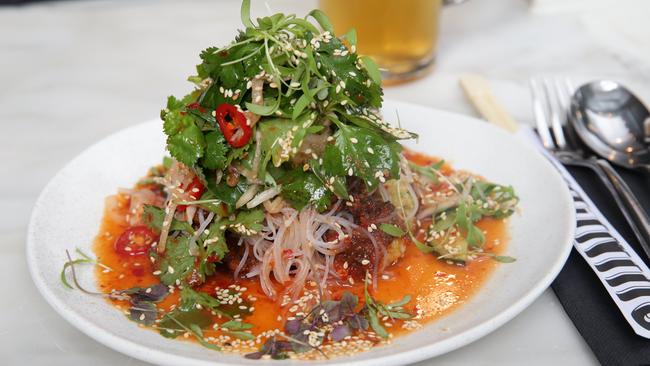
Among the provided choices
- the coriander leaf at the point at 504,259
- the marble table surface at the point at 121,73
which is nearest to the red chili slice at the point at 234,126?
the marble table surface at the point at 121,73

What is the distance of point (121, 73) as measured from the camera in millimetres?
4438

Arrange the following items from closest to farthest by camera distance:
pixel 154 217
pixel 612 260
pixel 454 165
Result: pixel 612 260 < pixel 154 217 < pixel 454 165

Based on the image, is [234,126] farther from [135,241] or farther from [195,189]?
[135,241]

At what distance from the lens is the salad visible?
7.57 feet

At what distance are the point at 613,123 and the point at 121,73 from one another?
2.77 m

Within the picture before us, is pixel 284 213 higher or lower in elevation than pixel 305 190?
A: lower

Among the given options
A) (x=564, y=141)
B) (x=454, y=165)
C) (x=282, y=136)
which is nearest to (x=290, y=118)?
(x=282, y=136)

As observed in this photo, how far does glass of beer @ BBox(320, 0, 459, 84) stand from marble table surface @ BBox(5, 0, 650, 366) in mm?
185

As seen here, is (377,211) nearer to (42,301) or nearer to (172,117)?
(172,117)

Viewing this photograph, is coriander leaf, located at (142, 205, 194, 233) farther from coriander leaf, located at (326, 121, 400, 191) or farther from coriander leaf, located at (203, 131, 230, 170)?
coriander leaf, located at (326, 121, 400, 191)

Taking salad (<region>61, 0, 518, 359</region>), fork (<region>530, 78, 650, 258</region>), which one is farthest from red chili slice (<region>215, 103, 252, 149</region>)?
fork (<region>530, 78, 650, 258</region>)

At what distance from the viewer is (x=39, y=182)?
3355 millimetres

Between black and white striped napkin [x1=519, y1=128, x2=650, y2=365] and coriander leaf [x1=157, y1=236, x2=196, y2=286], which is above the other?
coriander leaf [x1=157, y1=236, x2=196, y2=286]

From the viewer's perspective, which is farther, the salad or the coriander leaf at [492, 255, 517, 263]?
the coriander leaf at [492, 255, 517, 263]
